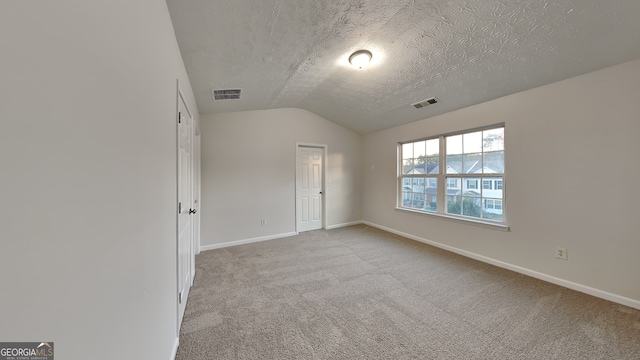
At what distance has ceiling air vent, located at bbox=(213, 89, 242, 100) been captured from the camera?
2.81 meters

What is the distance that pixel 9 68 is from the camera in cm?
38

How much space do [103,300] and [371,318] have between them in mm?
1843

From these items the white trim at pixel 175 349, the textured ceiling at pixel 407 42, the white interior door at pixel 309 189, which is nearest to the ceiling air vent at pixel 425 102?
the textured ceiling at pixel 407 42

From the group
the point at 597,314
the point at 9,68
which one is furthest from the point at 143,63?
the point at 597,314

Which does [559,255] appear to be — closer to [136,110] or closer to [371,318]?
[371,318]

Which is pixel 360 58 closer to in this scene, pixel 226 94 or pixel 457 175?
pixel 226 94

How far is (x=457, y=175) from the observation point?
11.3ft

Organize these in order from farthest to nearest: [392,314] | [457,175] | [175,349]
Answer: [457,175], [392,314], [175,349]

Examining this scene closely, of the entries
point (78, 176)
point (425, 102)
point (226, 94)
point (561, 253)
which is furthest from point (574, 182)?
point (226, 94)

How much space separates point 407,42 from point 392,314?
101 inches

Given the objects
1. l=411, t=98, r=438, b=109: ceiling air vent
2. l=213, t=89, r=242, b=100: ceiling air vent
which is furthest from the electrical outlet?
l=213, t=89, r=242, b=100: ceiling air vent

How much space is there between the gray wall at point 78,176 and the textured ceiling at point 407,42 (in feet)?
2.53

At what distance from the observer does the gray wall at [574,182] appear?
204cm

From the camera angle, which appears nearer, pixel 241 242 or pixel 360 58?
pixel 360 58
